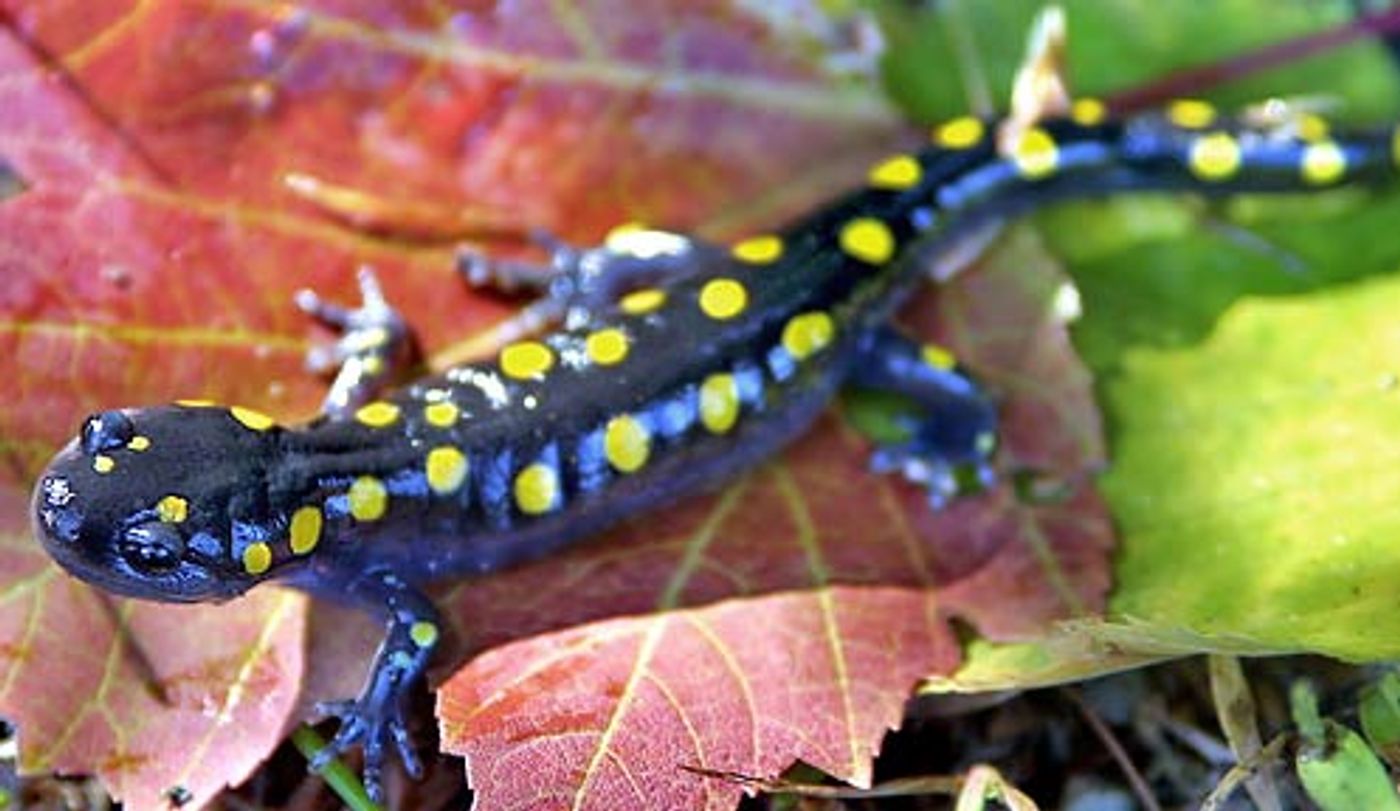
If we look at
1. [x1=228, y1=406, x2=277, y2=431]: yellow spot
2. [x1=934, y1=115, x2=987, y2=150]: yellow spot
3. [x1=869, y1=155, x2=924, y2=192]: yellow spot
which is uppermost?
[x1=934, y1=115, x2=987, y2=150]: yellow spot

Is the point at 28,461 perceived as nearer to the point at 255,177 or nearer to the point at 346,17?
the point at 255,177

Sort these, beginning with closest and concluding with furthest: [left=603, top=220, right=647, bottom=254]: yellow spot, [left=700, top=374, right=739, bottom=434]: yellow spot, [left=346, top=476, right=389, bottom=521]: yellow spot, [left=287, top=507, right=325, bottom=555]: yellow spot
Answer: [left=287, top=507, right=325, bottom=555]: yellow spot, [left=346, top=476, right=389, bottom=521]: yellow spot, [left=700, top=374, right=739, bottom=434]: yellow spot, [left=603, top=220, right=647, bottom=254]: yellow spot

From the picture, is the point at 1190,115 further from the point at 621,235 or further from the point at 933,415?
the point at 621,235

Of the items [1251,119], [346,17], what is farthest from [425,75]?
[1251,119]

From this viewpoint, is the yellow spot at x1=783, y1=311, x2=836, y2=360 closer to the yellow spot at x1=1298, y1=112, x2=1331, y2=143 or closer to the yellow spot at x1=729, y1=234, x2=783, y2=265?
the yellow spot at x1=729, y1=234, x2=783, y2=265

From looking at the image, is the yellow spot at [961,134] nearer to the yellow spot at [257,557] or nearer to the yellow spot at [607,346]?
the yellow spot at [607,346]

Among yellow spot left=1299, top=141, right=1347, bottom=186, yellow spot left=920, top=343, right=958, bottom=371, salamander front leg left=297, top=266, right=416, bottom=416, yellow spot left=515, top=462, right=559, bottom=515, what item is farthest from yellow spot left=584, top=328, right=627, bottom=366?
yellow spot left=1299, top=141, right=1347, bottom=186
